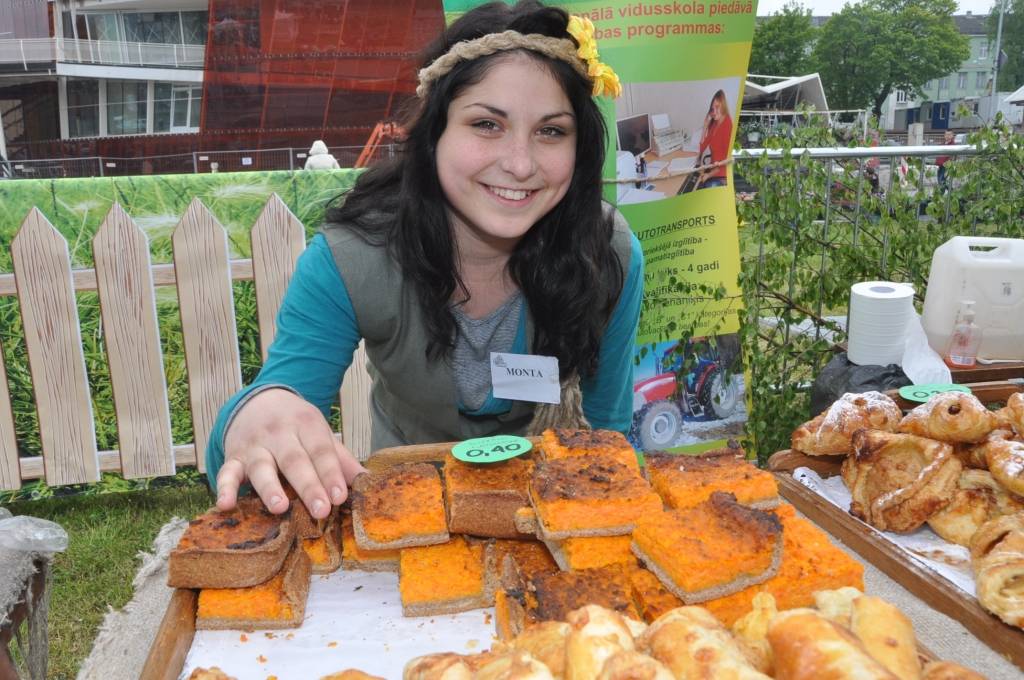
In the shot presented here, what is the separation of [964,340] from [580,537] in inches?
85.1

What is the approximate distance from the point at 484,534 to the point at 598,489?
0.85 ft

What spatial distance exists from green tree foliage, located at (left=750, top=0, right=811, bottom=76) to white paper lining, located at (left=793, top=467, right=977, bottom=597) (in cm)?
4837

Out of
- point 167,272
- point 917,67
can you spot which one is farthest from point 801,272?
point 917,67

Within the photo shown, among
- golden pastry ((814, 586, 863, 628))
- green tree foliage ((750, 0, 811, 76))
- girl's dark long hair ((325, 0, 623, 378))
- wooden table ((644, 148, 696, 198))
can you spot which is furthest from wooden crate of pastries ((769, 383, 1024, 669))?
green tree foliage ((750, 0, 811, 76))

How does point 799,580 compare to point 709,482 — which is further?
point 709,482

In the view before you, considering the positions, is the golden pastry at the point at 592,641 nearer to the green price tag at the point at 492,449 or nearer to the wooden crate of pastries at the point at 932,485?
the green price tag at the point at 492,449

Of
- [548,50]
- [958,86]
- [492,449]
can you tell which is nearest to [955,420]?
[492,449]

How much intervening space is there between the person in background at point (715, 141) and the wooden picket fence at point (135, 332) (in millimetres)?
2187

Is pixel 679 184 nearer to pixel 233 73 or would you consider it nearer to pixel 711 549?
pixel 711 549

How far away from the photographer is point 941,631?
48.9 inches

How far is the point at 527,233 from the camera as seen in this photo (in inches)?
83.9

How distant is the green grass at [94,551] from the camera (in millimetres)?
3086

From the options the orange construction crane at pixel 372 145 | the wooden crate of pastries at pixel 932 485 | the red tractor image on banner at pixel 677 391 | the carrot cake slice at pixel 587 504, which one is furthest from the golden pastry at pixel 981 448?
the orange construction crane at pixel 372 145

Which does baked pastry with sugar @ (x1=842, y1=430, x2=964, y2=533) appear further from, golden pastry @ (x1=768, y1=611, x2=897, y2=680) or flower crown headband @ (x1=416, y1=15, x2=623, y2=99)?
flower crown headband @ (x1=416, y1=15, x2=623, y2=99)
